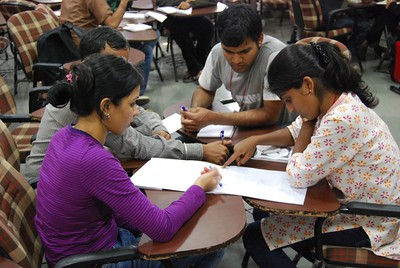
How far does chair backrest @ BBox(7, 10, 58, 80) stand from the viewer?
297cm

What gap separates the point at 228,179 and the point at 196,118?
42 cm

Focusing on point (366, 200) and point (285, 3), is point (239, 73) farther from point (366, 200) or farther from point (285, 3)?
point (285, 3)

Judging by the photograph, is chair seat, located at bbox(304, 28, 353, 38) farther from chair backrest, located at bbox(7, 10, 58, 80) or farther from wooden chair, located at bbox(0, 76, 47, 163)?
wooden chair, located at bbox(0, 76, 47, 163)

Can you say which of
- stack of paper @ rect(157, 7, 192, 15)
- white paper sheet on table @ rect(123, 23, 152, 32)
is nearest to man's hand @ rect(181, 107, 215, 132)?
white paper sheet on table @ rect(123, 23, 152, 32)

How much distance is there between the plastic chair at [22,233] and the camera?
116 centimetres

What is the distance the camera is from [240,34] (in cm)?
176

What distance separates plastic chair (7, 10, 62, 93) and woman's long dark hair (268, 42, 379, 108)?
6.30 feet

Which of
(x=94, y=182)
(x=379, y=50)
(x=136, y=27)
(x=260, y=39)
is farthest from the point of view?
(x=379, y=50)

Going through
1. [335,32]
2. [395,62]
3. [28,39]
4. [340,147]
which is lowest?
[395,62]

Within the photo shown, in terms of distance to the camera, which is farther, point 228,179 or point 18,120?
point 18,120

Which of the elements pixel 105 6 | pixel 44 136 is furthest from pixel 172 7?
pixel 44 136

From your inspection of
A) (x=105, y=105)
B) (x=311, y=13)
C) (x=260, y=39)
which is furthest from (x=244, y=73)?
(x=311, y=13)

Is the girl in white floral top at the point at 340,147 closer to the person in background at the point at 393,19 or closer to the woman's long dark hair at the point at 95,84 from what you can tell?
the woman's long dark hair at the point at 95,84

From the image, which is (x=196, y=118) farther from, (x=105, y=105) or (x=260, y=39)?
(x=105, y=105)
